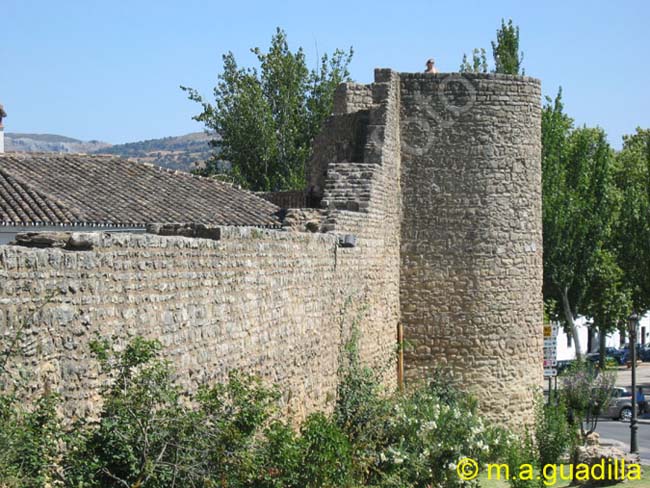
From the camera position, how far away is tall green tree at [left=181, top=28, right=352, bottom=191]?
45.0 meters

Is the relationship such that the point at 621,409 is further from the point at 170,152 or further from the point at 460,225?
the point at 170,152

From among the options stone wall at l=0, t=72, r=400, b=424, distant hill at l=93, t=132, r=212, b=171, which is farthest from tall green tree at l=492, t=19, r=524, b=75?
distant hill at l=93, t=132, r=212, b=171

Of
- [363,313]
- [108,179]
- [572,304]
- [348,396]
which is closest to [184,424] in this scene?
[348,396]

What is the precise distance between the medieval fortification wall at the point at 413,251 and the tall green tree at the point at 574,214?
18944 mm

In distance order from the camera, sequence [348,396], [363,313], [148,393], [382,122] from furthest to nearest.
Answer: [382,122], [363,313], [348,396], [148,393]

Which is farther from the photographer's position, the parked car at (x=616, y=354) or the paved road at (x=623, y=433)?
the parked car at (x=616, y=354)

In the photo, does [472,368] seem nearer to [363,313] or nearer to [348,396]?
[363,313]

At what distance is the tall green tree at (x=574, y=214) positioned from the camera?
3891 centimetres

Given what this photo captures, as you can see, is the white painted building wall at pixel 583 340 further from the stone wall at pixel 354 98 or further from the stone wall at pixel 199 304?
the stone wall at pixel 199 304

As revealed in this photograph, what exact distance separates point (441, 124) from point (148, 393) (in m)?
12.3

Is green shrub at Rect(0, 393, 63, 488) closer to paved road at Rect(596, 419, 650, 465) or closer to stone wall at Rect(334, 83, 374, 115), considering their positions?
stone wall at Rect(334, 83, 374, 115)

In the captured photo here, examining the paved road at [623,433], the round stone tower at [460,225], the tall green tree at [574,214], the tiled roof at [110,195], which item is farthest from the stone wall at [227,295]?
the tall green tree at [574,214]

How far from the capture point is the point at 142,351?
7.72m

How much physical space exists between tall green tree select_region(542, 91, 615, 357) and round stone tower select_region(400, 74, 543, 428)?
19107 mm
